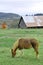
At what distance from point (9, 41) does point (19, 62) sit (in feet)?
39.3

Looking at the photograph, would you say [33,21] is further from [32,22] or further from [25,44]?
[25,44]

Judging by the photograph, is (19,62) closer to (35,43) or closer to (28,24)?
(35,43)

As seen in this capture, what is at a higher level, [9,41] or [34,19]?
[9,41]

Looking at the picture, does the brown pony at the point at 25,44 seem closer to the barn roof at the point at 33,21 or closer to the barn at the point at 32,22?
the barn at the point at 32,22

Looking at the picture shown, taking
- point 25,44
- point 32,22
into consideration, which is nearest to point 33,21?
point 32,22

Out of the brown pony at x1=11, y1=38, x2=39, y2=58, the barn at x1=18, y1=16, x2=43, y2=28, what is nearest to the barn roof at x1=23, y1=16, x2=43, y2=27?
the barn at x1=18, y1=16, x2=43, y2=28

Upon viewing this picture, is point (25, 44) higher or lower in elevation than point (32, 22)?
higher

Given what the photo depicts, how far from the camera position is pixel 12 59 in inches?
588

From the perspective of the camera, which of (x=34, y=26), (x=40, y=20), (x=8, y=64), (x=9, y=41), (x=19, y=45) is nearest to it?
(x=8, y=64)

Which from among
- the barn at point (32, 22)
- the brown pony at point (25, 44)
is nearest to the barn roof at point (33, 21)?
the barn at point (32, 22)

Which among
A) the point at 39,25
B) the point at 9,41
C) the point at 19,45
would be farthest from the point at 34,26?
the point at 19,45

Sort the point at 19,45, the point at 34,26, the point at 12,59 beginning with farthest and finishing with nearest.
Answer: the point at 34,26 → the point at 19,45 → the point at 12,59

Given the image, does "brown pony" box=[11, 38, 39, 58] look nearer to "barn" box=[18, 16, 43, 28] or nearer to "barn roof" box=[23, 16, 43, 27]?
"barn" box=[18, 16, 43, 28]

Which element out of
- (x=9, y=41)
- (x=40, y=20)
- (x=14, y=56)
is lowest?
(x=40, y=20)
